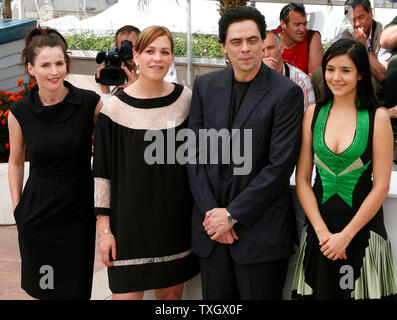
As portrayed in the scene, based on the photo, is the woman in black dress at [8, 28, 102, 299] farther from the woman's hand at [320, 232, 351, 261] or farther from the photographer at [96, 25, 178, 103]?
the woman's hand at [320, 232, 351, 261]

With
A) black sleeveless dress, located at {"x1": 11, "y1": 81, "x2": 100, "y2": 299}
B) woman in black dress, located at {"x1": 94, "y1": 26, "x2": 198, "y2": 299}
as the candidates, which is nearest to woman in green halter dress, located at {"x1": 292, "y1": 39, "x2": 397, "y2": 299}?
woman in black dress, located at {"x1": 94, "y1": 26, "x2": 198, "y2": 299}

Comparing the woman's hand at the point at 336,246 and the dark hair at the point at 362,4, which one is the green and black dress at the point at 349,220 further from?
the dark hair at the point at 362,4

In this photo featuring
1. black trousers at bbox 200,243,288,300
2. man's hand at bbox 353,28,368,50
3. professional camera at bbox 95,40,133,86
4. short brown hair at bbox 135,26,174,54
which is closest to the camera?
black trousers at bbox 200,243,288,300

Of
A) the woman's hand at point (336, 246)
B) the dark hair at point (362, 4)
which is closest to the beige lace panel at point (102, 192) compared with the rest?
the woman's hand at point (336, 246)

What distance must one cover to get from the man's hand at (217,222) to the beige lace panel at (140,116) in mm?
513

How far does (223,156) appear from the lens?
2.81 metres

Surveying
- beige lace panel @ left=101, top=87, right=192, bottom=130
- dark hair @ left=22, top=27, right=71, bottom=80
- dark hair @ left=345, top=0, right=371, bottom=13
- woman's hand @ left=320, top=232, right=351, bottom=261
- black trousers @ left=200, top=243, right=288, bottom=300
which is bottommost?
black trousers @ left=200, top=243, right=288, bottom=300

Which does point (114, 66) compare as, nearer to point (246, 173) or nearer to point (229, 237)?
point (246, 173)

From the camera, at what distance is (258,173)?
2.76 metres

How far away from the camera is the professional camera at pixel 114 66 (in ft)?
13.1

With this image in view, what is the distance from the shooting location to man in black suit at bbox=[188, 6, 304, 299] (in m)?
2.71

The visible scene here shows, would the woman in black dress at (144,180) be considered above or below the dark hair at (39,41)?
below

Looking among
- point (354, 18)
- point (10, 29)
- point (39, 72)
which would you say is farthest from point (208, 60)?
point (39, 72)

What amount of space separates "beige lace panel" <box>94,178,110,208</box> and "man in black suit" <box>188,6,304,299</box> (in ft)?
1.50
